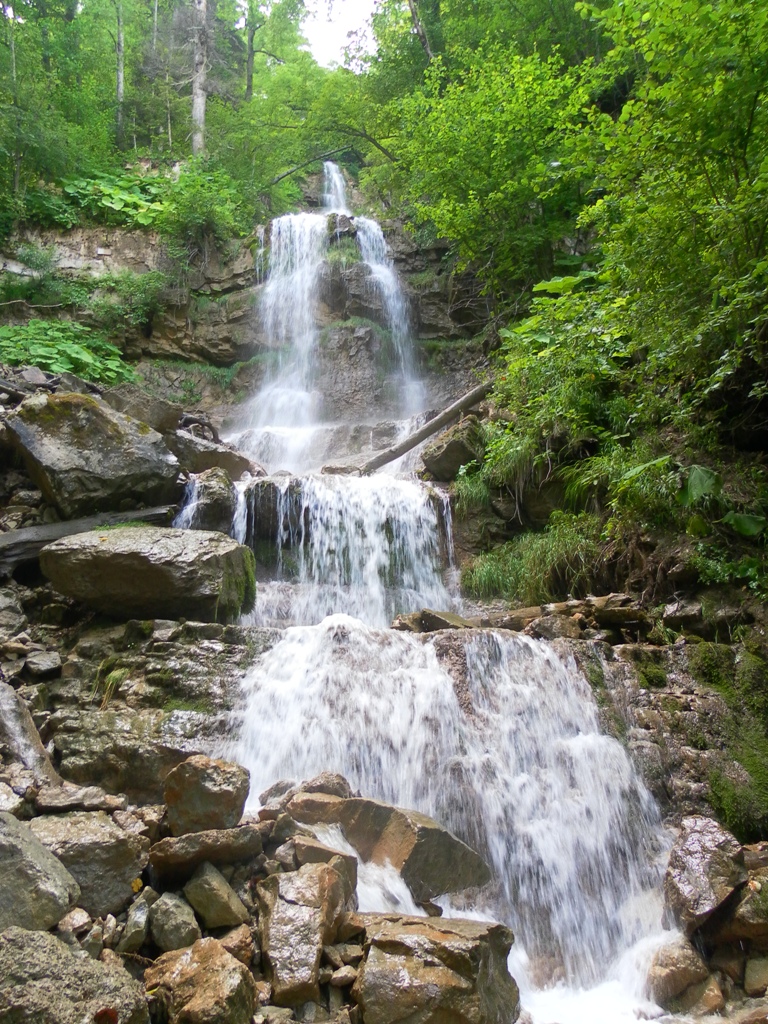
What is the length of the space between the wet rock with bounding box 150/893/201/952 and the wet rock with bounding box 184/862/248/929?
0.18 feet

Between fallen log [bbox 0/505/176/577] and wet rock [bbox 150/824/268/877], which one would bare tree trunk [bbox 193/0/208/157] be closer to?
fallen log [bbox 0/505/176/577]

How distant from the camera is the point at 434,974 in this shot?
2350mm

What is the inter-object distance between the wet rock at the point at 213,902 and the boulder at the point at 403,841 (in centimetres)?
72

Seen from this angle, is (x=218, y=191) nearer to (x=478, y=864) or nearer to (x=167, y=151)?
(x=167, y=151)

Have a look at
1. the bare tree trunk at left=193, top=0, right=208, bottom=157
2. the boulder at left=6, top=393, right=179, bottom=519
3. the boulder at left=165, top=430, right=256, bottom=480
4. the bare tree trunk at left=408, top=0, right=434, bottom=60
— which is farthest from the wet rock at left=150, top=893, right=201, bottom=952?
the bare tree trunk at left=193, top=0, right=208, bottom=157

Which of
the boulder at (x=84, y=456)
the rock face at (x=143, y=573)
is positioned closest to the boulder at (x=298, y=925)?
the rock face at (x=143, y=573)

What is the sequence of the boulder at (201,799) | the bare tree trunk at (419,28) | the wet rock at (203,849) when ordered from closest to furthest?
the wet rock at (203,849) → the boulder at (201,799) → the bare tree trunk at (419,28)

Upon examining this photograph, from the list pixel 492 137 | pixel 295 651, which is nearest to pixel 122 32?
pixel 492 137

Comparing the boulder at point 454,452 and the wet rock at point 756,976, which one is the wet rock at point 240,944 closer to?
the wet rock at point 756,976

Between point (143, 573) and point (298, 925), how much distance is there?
137 inches

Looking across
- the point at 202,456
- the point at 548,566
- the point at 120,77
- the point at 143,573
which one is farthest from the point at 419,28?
the point at 143,573

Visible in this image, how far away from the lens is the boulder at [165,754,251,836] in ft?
9.42

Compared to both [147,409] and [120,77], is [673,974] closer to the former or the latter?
[147,409]

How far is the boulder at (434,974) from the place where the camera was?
227cm
